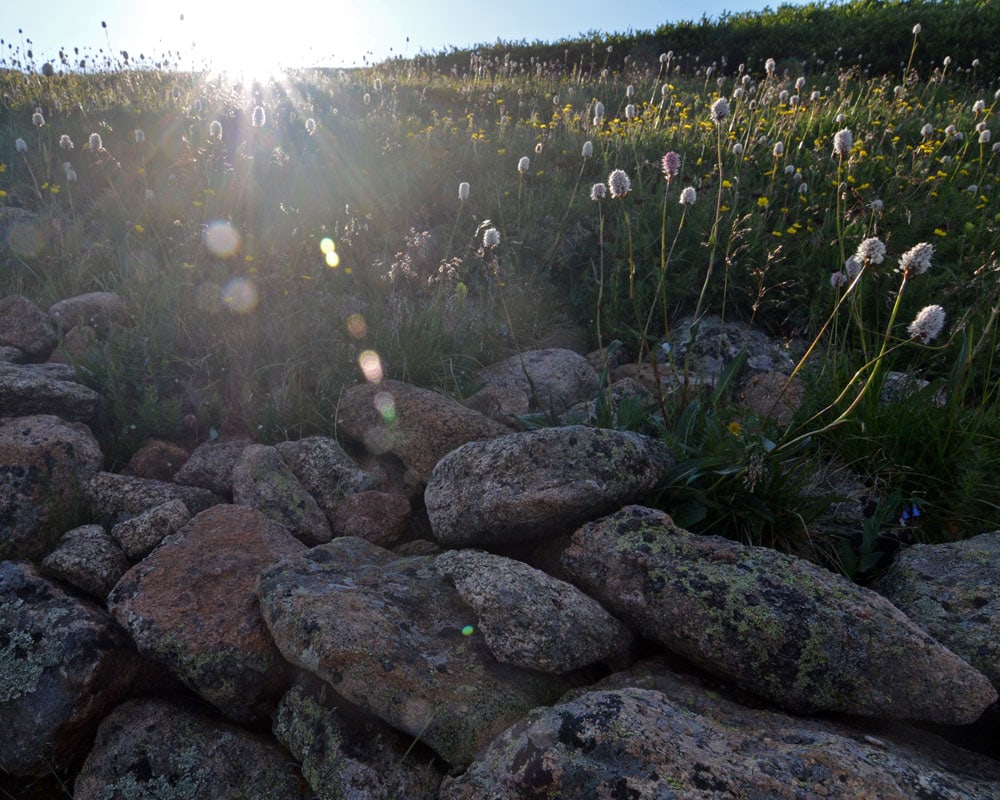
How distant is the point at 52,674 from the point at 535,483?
1682mm

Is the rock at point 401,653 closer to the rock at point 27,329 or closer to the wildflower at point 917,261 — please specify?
the wildflower at point 917,261

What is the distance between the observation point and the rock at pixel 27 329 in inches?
160

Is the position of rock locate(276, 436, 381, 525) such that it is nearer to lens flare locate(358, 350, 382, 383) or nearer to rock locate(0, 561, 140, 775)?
lens flare locate(358, 350, 382, 383)

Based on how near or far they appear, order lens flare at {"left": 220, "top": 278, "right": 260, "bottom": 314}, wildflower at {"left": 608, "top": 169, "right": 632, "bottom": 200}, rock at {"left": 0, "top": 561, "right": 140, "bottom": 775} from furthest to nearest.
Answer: lens flare at {"left": 220, "top": 278, "right": 260, "bottom": 314}, wildflower at {"left": 608, "top": 169, "right": 632, "bottom": 200}, rock at {"left": 0, "top": 561, "right": 140, "bottom": 775}

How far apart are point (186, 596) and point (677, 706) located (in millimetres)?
1638

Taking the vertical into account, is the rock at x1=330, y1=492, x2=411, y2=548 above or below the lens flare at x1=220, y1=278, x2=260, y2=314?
below

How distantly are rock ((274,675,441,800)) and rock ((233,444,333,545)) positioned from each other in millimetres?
920

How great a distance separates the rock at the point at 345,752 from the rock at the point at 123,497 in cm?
123

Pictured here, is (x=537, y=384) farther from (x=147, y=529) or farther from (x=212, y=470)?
(x=147, y=529)

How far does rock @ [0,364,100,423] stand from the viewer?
3.34 metres

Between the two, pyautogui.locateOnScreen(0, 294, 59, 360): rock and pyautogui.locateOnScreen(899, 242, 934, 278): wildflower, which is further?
pyautogui.locateOnScreen(0, 294, 59, 360): rock

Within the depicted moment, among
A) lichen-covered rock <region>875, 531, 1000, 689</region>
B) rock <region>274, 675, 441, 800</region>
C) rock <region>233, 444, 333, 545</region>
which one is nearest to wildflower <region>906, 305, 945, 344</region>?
lichen-covered rock <region>875, 531, 1000, 689</region>

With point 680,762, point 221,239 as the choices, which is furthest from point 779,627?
point 221,239

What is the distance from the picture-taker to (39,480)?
295 cm
